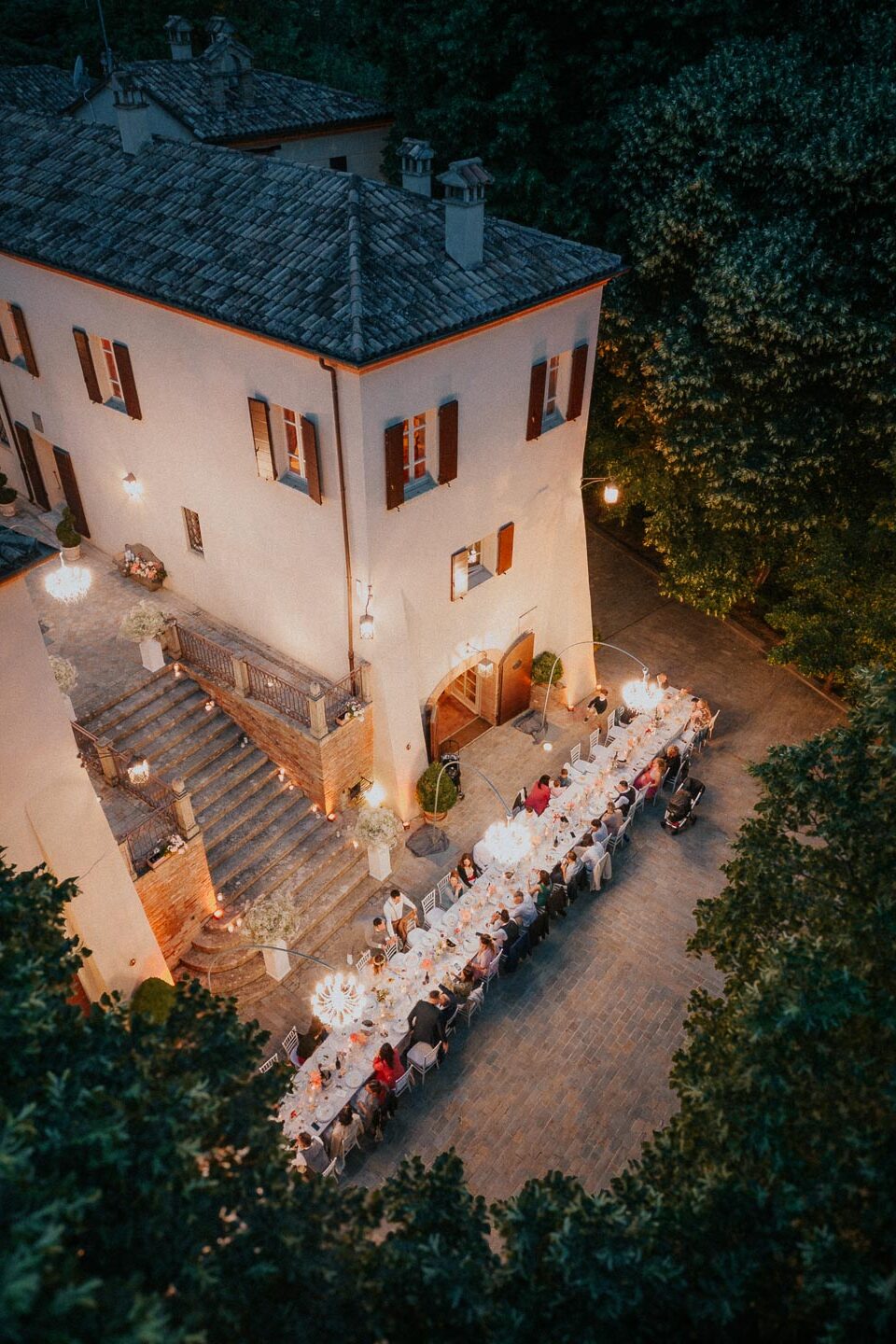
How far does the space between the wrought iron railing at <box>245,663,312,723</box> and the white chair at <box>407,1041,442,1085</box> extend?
20.1ft

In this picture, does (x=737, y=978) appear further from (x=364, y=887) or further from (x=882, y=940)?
(x=364, y=887)

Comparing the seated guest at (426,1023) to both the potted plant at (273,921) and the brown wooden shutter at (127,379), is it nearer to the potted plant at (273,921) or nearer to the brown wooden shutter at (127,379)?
the potted plant at (273,921)

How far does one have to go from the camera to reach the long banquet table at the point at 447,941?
1348 centimetres

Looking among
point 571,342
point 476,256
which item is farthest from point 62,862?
point 571,342

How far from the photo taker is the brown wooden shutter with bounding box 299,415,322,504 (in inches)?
584

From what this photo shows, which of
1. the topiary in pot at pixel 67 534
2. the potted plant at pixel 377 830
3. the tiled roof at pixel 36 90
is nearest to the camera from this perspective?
the potted plant at pixel 377 830

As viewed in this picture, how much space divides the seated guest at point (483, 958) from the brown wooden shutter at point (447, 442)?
8402 millimetres

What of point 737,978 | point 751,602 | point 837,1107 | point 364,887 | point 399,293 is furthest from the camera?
point 751,602

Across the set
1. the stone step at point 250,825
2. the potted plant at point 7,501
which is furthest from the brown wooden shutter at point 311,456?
the potted plant at point 7,501

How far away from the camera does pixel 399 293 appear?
46.9ft

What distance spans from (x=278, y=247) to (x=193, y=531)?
6.41 meters

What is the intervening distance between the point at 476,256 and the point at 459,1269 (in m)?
14.8

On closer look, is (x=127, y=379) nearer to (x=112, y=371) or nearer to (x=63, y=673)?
(x=112, y=371)

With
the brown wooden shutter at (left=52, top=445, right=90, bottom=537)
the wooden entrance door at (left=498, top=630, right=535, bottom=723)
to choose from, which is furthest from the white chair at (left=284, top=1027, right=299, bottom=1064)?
the brown wooden shutter at (left=52, top=445, right=90, bottom=537)
